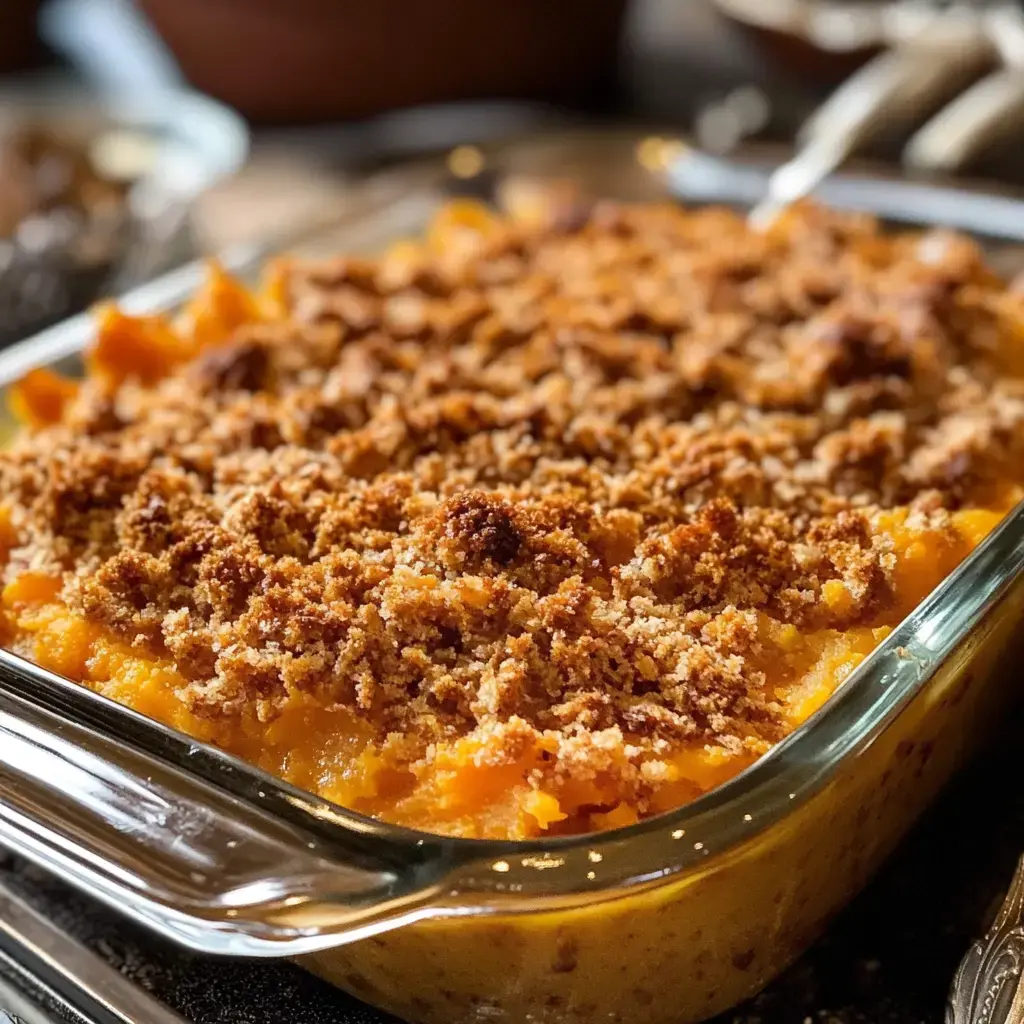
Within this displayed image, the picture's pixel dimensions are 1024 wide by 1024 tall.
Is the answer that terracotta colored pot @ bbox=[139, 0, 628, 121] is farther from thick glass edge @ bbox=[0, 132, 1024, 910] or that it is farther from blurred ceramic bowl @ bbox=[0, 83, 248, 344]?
thick glass edge @ bbox=[0, 132, 1024, 910]

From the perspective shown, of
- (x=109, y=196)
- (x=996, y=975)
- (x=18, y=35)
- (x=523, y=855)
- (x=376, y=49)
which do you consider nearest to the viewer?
(x=523, y=855)

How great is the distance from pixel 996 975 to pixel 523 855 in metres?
0.32

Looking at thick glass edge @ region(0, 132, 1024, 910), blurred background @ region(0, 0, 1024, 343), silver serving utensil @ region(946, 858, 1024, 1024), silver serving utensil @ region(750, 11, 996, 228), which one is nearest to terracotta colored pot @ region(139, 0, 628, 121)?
blurred background @ region(0, 0, 1024, 343)

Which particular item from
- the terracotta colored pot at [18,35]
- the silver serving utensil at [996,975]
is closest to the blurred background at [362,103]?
the terracotta colored pot at [18,35]

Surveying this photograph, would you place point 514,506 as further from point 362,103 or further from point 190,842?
point 362,103

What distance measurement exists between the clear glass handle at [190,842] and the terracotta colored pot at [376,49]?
1554mm

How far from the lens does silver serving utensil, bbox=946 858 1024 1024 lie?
663 mm

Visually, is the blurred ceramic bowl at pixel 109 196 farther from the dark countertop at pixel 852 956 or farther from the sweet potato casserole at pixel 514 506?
the dark countertop at pixel 852 956

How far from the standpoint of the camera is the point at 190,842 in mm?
584

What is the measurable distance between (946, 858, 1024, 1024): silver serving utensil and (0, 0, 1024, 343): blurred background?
1.07 meters

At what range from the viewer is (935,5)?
1.99 metres

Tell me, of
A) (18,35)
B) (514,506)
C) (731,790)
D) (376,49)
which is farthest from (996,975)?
(18,35)

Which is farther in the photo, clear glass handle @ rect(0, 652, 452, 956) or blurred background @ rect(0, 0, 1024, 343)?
blurred background @ rect(0, 0, 1024, 343)

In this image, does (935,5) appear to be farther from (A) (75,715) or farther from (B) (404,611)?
(A) (75,715)
